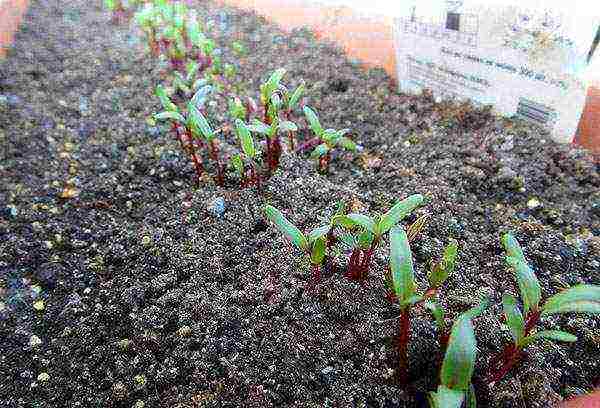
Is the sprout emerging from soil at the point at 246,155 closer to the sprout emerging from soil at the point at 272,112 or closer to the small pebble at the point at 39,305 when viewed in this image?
the sprout emerging from soil at the point at 272,112

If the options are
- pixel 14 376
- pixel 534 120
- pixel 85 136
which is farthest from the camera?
pixel 85 136

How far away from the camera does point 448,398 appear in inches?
24.8

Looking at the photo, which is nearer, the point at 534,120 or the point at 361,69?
the point at 534,120

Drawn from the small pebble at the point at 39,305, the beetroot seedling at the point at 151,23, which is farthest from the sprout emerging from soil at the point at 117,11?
the small pebble at the point at 39,305

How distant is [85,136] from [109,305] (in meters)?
0.68

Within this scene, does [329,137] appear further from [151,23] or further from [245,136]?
[151,23]

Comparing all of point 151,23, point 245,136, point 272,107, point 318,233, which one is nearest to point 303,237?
point 318,233

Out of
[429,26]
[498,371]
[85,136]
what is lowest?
[498,371]

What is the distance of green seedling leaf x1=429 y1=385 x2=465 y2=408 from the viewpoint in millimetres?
621

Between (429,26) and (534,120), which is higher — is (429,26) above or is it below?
above

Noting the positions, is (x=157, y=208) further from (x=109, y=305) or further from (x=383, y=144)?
(x=383, y=144)

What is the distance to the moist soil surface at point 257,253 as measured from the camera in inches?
32.9

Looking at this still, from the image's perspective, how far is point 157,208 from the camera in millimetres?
1207

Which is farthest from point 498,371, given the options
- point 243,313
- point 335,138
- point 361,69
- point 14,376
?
point 361,69
